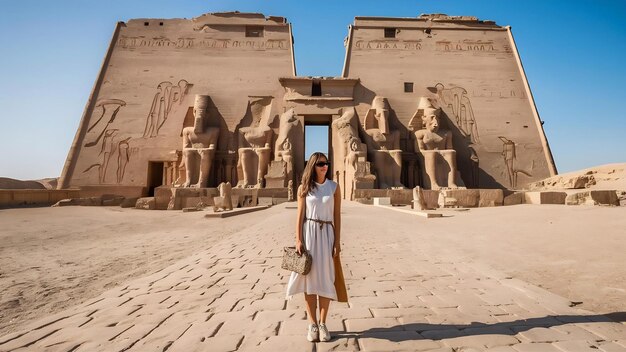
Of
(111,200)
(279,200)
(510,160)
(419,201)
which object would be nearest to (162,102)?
(111,200)

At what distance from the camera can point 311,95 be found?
60.3 ft

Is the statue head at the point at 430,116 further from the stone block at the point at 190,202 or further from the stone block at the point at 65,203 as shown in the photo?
the stone block at the point at 65,203

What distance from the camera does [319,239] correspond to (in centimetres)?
220

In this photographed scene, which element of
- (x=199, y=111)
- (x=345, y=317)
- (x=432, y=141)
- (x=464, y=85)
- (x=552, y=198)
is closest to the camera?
(x=345, y=317)

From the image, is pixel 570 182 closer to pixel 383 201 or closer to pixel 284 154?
pixel 383 201

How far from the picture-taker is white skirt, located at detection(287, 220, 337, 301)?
7.00ft

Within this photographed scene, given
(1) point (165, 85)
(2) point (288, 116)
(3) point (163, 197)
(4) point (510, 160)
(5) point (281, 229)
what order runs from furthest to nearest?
(1) point (165, 85), (4) point (510, 160), (2) point (288, 116), (3) point (163, 197), (5) point (281, 229)

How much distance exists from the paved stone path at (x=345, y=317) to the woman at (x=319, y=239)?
0.80 feet

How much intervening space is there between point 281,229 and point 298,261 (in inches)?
172

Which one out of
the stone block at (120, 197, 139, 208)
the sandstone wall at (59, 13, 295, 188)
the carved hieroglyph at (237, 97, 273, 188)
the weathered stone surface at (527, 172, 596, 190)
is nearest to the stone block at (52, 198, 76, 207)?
the stone block at (120, 197, 139, 208)

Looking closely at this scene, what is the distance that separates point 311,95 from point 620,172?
13.4 m

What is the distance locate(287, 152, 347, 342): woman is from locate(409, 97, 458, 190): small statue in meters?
14.8

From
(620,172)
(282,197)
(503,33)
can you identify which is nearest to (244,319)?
(282,197)

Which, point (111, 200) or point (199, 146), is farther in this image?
point (199, 146)
